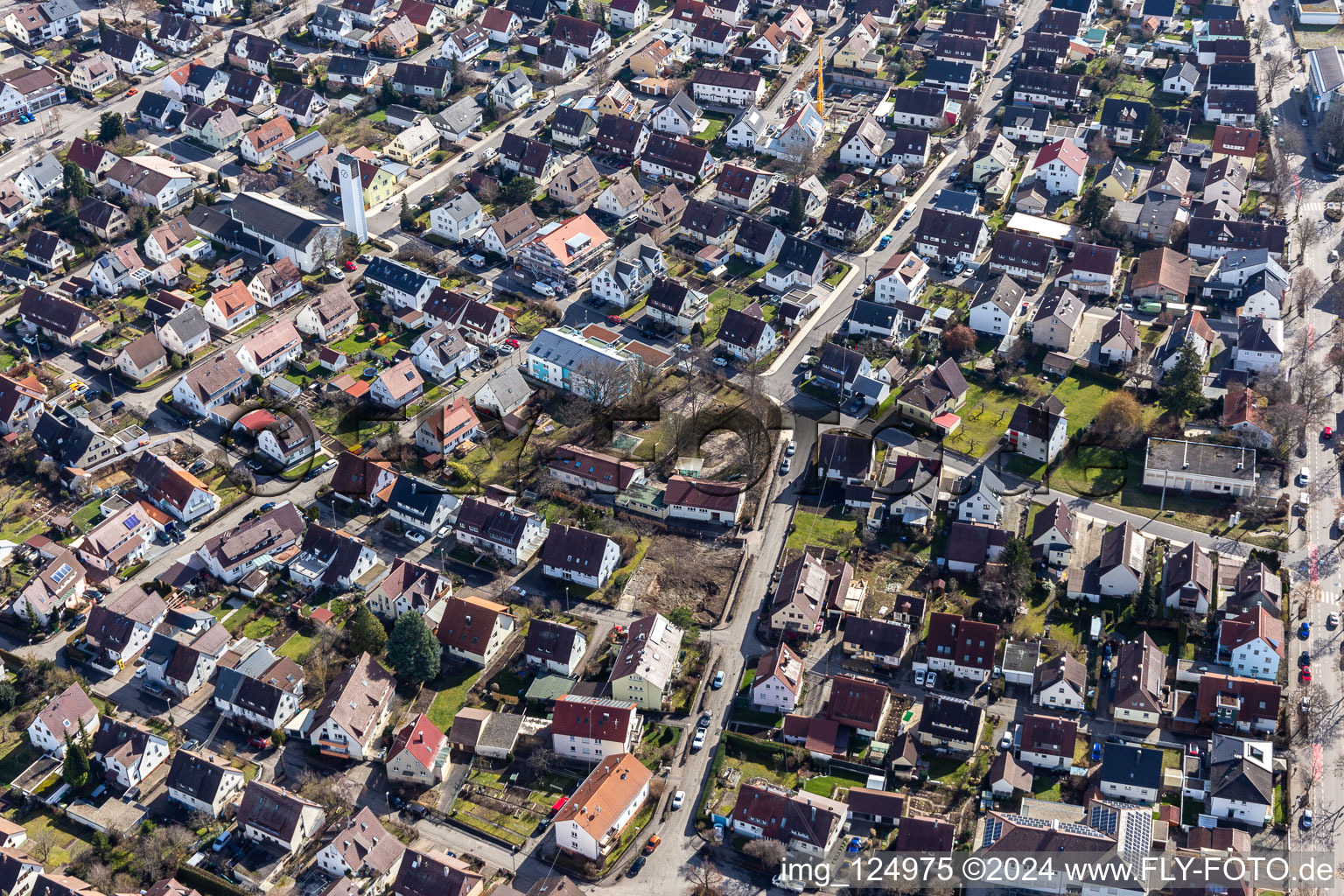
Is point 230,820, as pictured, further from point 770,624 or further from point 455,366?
point 455,366

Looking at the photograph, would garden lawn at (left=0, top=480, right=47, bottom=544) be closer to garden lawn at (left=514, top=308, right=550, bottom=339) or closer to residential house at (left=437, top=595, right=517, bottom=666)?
residential house at (left=437, top=595, right=517, bottom=666)

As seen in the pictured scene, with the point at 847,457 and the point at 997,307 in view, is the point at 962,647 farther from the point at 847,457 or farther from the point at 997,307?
the point at 997,307

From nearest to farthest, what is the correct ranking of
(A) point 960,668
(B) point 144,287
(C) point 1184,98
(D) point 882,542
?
(A) point 960,668, (D) point 882,542, (B) point 144,287, (C) point 1184,98

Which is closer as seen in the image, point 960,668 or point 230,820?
point 230,820

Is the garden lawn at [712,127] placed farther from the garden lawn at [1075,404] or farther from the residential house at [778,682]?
the residential house at [778,682]

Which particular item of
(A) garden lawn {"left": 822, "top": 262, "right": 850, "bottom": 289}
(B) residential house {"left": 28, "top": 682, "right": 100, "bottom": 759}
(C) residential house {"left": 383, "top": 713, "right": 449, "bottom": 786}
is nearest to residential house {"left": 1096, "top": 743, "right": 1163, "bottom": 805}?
(C) residential house {"left": 383, "top": 713, "right": 449, "bottom": 786}

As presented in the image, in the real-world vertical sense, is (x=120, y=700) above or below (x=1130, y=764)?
below

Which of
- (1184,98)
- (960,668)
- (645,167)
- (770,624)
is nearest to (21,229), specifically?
(645,167)
